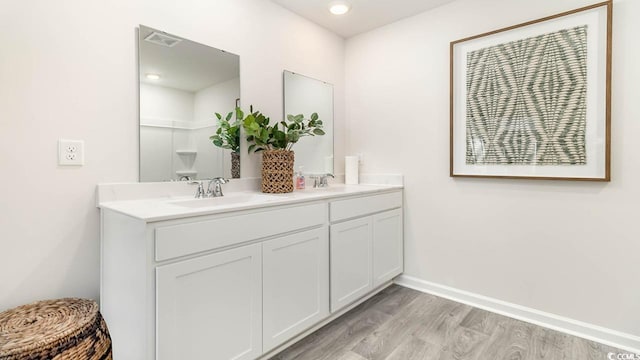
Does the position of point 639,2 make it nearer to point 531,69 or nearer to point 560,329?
point 531,69

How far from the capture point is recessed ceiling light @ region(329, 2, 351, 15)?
2316 millimetres

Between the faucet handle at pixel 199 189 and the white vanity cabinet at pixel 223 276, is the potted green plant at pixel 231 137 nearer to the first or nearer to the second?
the faucet handle at pixel 199 189

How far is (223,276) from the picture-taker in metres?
1.37

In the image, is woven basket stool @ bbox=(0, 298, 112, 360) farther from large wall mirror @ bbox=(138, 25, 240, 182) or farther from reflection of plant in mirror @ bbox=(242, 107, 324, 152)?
reflection of plant in mirror @ bbox=(242, 107, 324, 152)

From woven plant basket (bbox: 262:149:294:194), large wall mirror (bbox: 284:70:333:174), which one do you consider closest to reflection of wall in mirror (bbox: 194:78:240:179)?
woven plant basket (bbox: 262:149:294:194)

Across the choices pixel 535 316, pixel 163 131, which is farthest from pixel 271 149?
pixel 535 316

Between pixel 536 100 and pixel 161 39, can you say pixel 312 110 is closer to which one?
pixel 161 39

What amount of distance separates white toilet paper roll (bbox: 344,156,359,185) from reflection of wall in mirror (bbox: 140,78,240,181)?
45.1 inches

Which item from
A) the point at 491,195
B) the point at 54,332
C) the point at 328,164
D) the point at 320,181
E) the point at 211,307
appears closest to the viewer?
the point at 54,332

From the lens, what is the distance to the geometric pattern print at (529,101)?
6.09 feet

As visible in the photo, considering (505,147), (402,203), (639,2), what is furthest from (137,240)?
(639,2)

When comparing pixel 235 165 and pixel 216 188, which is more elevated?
pixel 235 165

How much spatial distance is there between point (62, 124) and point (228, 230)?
0.91 m

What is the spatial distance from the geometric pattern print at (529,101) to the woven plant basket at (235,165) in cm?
163
